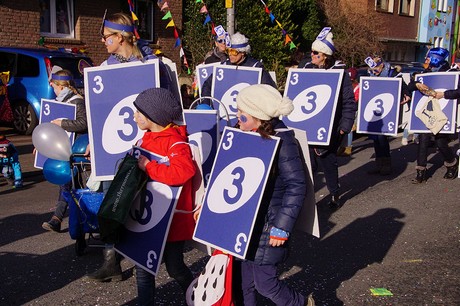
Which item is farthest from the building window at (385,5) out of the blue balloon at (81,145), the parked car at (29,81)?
the blue balloon at (81,145)

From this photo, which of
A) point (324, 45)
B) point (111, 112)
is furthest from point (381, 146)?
point (111, 112)

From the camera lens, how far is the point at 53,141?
5.00 meters

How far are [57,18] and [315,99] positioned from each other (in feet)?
39.3

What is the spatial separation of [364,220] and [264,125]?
3.55 meters

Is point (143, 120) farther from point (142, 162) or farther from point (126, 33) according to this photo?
point (126, 33)

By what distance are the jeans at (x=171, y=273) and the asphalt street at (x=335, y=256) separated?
579 millimetres

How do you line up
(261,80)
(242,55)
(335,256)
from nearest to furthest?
(335,256) < (261,80) < (242,55)

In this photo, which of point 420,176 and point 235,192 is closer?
point 235,192

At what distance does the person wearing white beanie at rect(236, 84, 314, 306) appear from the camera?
3564mm

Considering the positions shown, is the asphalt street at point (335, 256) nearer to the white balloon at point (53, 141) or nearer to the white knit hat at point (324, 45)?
the white balloon at point (53, 141)

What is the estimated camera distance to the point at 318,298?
4.56 meters

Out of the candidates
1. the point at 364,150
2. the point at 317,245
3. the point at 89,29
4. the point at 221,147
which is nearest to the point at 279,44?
the point at 89,29

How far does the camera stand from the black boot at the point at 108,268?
470 cm

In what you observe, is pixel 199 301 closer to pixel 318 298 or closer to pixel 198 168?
pixel 198 168
